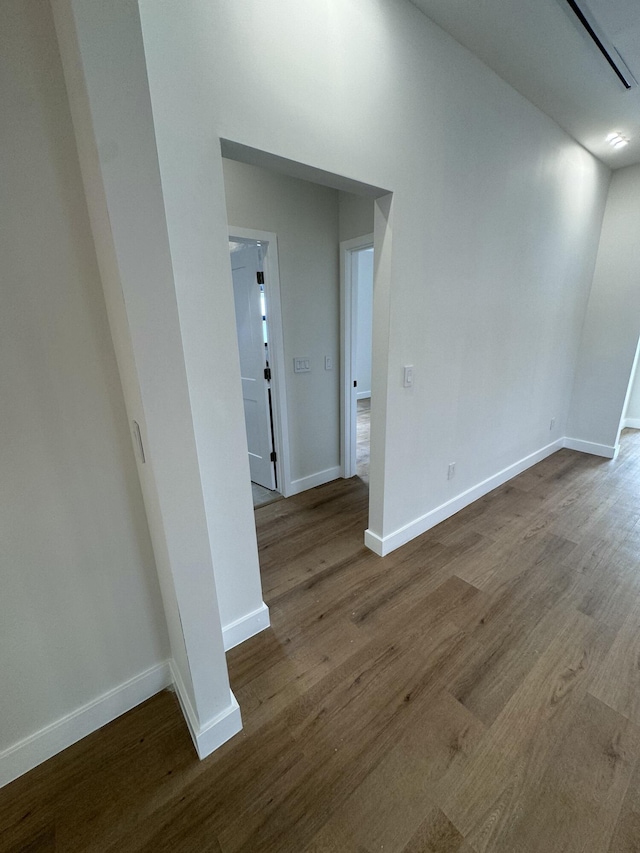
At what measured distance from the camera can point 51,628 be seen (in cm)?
114

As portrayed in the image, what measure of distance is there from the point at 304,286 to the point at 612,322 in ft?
10.4

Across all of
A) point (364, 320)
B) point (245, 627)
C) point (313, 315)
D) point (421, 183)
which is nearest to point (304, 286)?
point (313, 315)

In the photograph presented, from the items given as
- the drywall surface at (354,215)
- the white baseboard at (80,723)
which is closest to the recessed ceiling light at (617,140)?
the drywall surface at (354,215)

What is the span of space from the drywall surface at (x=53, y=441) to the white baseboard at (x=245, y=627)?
0.41 meters

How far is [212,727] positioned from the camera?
119 cm

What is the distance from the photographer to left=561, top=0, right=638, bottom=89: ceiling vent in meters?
1.46

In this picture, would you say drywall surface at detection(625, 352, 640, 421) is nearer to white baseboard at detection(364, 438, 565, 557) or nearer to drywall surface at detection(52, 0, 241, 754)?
white baseboard at detection(364, 438, 565, 557)

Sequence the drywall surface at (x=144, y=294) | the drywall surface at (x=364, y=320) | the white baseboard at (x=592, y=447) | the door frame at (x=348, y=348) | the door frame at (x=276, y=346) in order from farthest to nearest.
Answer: the drywall surface at (x=364, y=320) < the white baseboard at (x=592, y=447) < the door frame at (x=348, y=348) < the door frame at (x=276, y=346) < the drywall surface at (x=144, y=294)

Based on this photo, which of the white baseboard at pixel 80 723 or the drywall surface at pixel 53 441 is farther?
the white baseboard at pixel 80 723

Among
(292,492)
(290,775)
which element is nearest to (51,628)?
(290,775)

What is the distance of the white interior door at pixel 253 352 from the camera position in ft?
8.53

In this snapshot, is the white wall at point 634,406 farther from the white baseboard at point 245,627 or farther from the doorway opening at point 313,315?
the white baseboard at point 245,627

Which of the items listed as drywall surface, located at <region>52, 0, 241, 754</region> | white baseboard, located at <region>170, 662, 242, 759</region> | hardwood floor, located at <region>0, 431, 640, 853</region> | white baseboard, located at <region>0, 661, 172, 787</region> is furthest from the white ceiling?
white baseboard, located at <region>0, 661, 172, 787</region>

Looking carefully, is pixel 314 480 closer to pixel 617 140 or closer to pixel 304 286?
pixel 304 286
